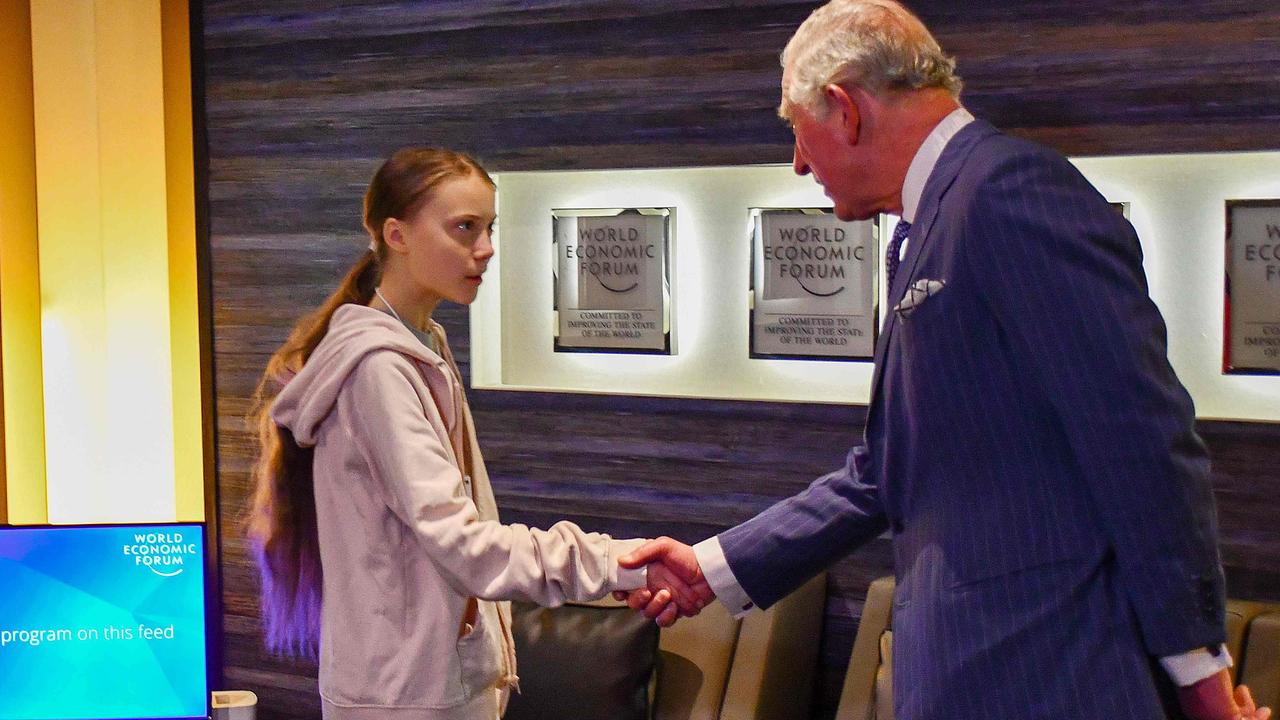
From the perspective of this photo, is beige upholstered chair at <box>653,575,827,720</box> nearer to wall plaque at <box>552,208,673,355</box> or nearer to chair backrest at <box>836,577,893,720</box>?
chair backrest at <box>836,577,893,720</box>

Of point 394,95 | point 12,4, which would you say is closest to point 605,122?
point 394,95

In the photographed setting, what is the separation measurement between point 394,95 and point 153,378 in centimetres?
135

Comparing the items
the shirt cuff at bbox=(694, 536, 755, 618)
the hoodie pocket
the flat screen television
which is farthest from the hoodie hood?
the flat screen television

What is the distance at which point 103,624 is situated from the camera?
322cm

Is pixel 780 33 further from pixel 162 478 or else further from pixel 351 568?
pixel 162 478

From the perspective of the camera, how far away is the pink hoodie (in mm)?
2291

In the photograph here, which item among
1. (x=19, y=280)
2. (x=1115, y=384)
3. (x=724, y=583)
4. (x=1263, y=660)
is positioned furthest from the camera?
(x=19, y=280)

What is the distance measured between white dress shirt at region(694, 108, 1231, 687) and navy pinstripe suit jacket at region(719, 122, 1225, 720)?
4 cm

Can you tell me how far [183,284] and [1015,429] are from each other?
12.1ft

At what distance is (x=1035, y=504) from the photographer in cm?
171

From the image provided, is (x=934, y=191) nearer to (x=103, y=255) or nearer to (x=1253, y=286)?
(x=1253, y=286)

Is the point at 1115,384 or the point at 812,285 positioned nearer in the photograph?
the point at 1115,384

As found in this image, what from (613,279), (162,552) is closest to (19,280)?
(162,552)

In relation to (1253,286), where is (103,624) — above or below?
below
